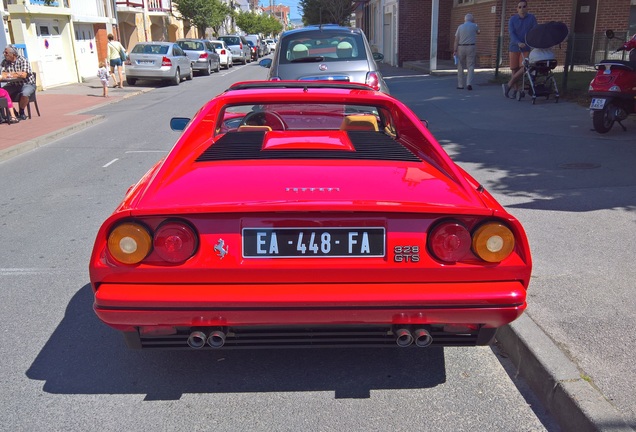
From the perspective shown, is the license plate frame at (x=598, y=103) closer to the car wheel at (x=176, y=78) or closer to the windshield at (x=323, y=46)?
the windshield at (x=323, y=46)

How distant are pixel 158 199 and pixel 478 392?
1.93 meters

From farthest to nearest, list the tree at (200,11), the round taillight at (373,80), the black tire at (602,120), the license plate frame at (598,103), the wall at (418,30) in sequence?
the tree at (200,11)
the wall at (418,30)
the black tire at (602,120)
the license plate frame at (598,103)
the round taillight at (373,80)

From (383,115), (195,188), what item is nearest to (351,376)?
(195,188)

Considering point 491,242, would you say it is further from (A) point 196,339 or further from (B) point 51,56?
(B) point 51,56

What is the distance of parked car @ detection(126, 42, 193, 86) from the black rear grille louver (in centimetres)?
2044

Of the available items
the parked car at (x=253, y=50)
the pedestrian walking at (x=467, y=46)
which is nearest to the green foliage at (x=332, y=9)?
the parked car at (x=253, y=50)

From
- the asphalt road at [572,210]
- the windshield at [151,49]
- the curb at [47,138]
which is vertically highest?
the windshield at [151,49]

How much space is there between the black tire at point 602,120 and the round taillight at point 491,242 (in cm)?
734

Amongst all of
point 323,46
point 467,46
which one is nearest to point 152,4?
point 467,46

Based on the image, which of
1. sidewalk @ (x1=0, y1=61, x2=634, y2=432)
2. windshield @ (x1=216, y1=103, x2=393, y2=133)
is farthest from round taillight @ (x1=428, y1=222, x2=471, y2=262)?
windshield @ (x1=216, y1=103, x2=393, y2=133)

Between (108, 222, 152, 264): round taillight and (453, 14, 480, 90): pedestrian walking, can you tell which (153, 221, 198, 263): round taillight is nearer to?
(108, 222, 152, 264): round taillight

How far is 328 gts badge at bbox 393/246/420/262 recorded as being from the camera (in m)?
2.68

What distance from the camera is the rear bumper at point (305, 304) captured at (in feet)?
8.62

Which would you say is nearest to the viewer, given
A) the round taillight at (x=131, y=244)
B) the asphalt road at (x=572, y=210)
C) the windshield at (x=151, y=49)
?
the round taillight at (x=131, y=244)
